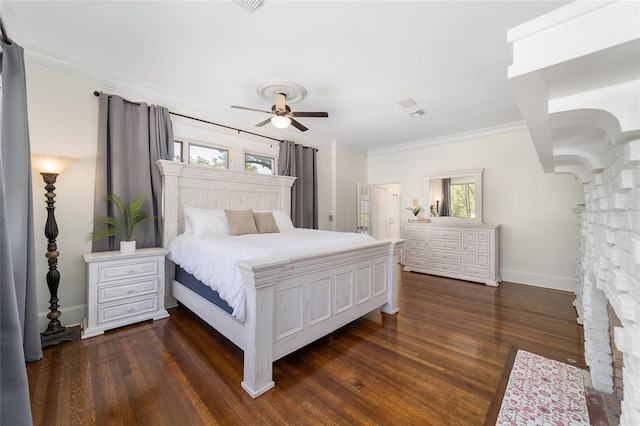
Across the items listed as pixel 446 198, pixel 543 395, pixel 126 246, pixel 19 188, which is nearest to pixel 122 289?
pixel 126 246

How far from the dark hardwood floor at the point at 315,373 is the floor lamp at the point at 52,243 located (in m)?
0.17

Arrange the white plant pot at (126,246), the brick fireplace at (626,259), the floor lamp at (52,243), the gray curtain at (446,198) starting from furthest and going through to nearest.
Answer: the gray curtain at (446,198), the white plant pot at (126,246), the floor lamp at (52,243), the brick fireplace at (626,259)

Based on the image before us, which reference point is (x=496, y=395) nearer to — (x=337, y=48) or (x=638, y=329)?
(x=638, y=329)

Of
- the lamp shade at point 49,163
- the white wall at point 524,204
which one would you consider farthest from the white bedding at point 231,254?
the white wall at point 524,204

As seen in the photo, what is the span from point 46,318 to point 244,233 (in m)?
2.03

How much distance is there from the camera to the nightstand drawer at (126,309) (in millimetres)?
2508

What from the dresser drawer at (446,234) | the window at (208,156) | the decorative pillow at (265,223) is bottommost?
the dresser drawer at (446,234)

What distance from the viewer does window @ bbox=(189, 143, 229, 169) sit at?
3.69 m

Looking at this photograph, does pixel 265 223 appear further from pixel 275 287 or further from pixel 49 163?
pixel 49 163

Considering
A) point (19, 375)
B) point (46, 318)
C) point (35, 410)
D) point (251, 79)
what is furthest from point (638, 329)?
point (46, 318)

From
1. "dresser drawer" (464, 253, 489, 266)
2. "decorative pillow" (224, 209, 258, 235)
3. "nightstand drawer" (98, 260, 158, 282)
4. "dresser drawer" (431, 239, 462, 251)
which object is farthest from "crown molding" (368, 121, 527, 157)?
"nightstand drawer" (98, 260, 158, 282)

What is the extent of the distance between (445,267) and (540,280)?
4.51 feet

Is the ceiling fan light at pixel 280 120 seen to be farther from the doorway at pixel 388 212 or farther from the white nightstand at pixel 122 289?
the doorway at pixel 388 212

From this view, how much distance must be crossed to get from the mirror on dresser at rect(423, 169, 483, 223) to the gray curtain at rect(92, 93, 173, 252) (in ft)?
15.4
